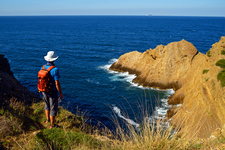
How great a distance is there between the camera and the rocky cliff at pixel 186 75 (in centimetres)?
1426

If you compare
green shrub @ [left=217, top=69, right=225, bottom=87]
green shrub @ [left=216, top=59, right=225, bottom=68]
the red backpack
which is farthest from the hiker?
green shrub @ [left=216, top=59, right=225, bottom=68]

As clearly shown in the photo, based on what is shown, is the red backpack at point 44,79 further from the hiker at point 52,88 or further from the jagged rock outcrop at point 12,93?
the jagged rock outcrop at point 12,93

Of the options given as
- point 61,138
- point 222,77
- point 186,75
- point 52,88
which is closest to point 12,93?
point 52,88

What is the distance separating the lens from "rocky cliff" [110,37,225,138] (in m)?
14.3

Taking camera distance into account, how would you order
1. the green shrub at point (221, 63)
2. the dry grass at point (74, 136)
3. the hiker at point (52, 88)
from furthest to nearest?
the green shrub at point (221, 63), the hiker at point (52, 88), the dry grass at point (74, 136)

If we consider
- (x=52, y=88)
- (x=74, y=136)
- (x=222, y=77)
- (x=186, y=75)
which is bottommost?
(x=186, y=75)

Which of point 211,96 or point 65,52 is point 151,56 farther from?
point 65,52

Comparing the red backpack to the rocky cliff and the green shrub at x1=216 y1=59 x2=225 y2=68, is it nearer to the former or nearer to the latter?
the rocky cliff

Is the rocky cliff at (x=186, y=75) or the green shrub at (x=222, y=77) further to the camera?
the green shrub at (x=222, y=77)

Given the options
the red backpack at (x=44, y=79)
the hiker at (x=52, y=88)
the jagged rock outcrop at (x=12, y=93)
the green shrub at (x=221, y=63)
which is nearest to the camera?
the red backpack at (x=44, y=79)

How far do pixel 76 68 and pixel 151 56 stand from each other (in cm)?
1542

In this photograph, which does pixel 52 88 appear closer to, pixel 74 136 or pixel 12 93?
pixel 74 136

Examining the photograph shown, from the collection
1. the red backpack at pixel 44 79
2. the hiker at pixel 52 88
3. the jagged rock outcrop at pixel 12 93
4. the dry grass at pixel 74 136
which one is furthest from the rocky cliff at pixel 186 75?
the jagged rock outcrop at pixel 12 93

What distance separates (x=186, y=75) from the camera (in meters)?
24.8
